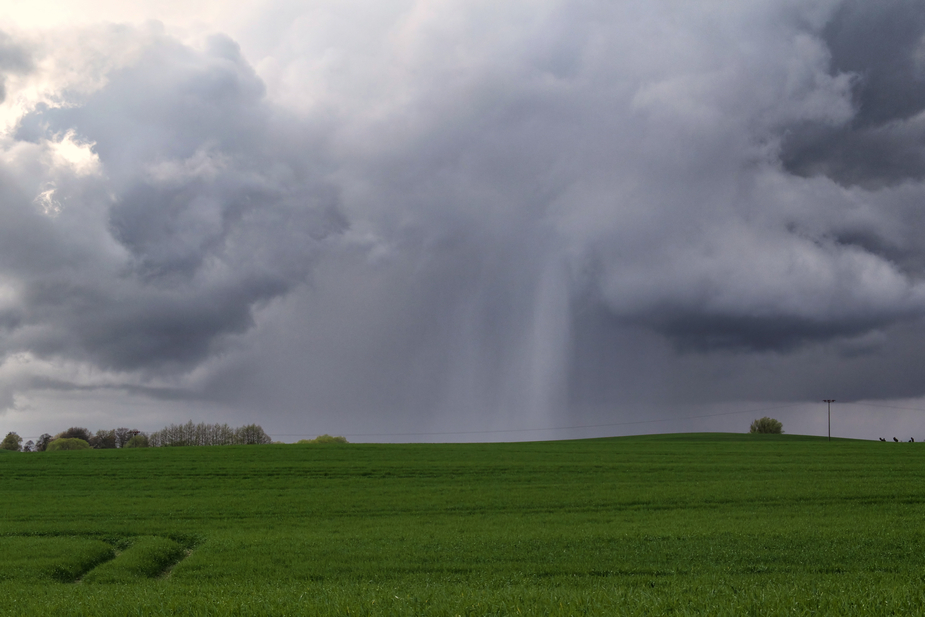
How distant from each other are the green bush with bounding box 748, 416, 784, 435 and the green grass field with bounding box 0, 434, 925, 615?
88251mm

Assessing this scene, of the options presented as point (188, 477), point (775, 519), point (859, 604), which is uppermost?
point (859, 604)

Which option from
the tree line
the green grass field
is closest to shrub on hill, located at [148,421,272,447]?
the tree line

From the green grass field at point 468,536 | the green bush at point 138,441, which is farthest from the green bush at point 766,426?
the green bush at point 138,441

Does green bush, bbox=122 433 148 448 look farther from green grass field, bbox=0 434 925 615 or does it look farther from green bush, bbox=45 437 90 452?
green grass field, bbox=0 434 925 615

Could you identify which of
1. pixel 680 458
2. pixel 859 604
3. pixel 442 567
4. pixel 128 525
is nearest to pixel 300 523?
pixel 128 525

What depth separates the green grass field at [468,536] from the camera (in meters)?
9.67

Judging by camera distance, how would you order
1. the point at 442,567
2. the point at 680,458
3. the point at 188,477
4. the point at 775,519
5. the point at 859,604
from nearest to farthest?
1. the point at 859,604
2. the point at 442,567
3. the point at 775,519
4. the point at 188,477
5. the point at 680,458

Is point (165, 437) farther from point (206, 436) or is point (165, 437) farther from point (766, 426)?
point (766, 426)

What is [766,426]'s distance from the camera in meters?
138

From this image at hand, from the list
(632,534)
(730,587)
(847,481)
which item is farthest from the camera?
(847,481)

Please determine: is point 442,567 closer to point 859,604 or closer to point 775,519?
point 859,604

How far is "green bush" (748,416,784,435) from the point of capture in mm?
137500

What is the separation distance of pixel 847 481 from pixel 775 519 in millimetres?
16566

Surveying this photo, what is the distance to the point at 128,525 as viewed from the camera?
3012 cm
